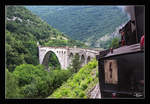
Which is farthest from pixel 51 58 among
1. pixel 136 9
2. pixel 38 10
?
pixel 136 9

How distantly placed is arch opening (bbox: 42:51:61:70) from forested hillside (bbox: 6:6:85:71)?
185 millimetres

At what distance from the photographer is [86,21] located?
3.72m

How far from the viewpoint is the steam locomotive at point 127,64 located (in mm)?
3074

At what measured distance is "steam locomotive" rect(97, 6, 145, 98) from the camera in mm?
3074

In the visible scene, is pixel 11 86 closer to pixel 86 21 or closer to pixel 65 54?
pixel 65 54

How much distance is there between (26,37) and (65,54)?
2.71ft

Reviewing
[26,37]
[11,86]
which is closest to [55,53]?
[26,37]

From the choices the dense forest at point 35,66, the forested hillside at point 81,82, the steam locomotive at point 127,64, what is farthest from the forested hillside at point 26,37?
the steam locomotive at point 127,64

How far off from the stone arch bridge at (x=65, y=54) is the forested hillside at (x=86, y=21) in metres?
0.19

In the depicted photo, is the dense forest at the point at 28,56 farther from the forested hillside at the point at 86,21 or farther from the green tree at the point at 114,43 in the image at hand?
the green tree at the point at 114,43
